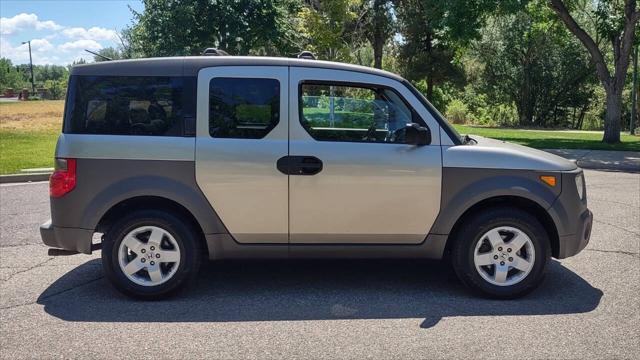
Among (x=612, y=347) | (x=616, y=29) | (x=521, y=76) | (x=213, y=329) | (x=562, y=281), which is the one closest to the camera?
(x=612, y=347)

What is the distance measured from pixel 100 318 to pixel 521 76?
113ft

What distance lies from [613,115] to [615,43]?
2.93 meters

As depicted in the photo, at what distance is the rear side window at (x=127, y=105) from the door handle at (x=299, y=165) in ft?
2.70

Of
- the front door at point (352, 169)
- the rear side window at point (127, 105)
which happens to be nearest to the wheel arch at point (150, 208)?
the rear side window at point (127, 105)

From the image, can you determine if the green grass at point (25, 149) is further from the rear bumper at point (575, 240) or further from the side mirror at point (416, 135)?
the rear bumper at point (575, 240)

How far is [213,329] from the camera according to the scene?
4.02m

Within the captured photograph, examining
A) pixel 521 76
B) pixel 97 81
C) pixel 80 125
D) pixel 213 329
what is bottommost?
pixel 213 329

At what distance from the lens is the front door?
14.7ft

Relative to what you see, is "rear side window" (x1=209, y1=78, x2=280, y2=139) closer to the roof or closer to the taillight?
the roof

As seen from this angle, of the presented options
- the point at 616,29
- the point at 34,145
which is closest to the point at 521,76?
the point at 616,29

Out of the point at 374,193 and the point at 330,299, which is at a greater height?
the point at 374,193

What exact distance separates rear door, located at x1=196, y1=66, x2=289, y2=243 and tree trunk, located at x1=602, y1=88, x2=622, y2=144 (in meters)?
17.4

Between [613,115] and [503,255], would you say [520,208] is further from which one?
[613,115]

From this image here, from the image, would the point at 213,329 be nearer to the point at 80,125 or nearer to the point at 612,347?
the point at 80,125
